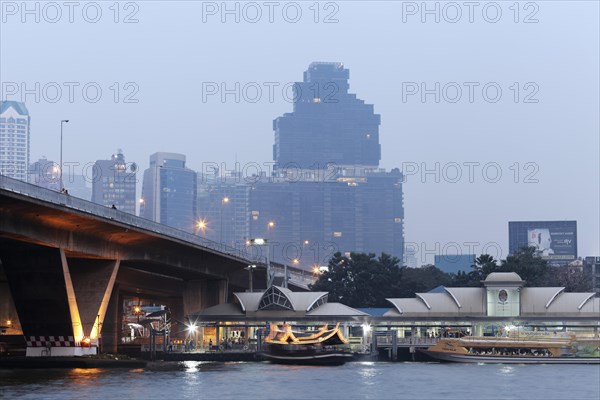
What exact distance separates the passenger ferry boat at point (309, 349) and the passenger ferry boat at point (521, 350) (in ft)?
42.7

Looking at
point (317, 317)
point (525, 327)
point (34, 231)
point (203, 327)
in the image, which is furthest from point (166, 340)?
point (34, 231)

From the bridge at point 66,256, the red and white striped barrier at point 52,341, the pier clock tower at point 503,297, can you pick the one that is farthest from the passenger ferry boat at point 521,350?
the red and white striped barrier at point 52,341

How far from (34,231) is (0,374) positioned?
13.4 meters

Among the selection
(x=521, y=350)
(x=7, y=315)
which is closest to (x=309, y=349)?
(x=521, y=350)

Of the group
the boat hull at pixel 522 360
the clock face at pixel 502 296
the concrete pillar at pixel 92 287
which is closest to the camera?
the concrete pillar at pixel 92 287

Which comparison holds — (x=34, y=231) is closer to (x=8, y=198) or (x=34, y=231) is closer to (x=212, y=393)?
(x=8, y=198)

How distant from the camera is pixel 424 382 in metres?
103

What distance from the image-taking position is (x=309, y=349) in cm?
13275

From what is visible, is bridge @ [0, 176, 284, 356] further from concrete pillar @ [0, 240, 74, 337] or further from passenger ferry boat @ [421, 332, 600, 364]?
passenger ferry boat @ [421, 332, 600, 364]

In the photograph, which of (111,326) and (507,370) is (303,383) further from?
(111,326)

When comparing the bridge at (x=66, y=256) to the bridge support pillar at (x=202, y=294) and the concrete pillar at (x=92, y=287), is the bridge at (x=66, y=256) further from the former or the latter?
the bridge support pillar at (x=202, y=294)

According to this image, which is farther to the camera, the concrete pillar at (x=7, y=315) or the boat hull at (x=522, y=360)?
the concrete pillar at (x=7, y=315)

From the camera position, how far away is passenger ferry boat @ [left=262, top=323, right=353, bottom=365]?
131625 mm

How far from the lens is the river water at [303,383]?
86.3 metres
